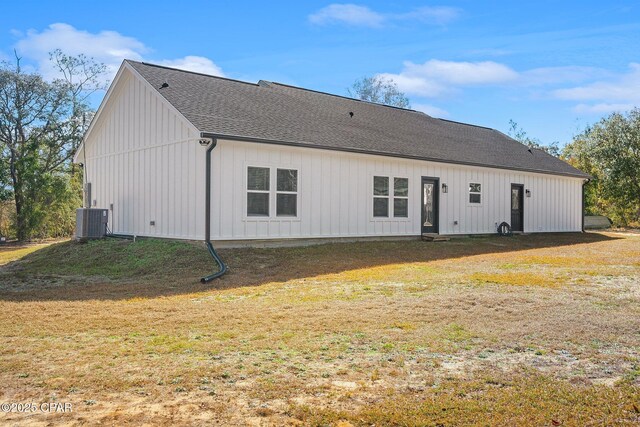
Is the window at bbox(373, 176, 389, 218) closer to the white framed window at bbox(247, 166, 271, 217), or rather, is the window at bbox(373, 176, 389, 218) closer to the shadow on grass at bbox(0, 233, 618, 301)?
the shadow on grass at bbox(0, 233, 618, 301)

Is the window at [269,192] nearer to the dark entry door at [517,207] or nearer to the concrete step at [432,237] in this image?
the concrete step at [432,237]

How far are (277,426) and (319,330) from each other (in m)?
2.46

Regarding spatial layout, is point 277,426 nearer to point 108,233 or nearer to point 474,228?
point 108,233

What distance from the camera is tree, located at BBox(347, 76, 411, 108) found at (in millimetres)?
48625

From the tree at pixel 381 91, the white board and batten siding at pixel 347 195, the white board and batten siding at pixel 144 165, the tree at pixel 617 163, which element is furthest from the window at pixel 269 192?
the tree at pixel 381 91

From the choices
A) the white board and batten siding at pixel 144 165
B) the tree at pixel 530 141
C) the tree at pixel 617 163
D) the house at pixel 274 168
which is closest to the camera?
the house at pixel 274 168

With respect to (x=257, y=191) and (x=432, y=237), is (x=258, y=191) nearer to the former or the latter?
(x=257, y=191)

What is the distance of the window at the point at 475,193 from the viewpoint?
19.2m

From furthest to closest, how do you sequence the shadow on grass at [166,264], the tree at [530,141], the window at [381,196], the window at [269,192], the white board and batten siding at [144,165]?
the tree at [530,141], the window at [381,196], the window at [269,192], the white board and batten siding at [144,165], the shadow on grass at [166,264]

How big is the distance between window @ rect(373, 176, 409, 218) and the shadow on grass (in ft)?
3.54

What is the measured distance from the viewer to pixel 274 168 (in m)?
13.7

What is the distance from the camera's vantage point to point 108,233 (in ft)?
55.1

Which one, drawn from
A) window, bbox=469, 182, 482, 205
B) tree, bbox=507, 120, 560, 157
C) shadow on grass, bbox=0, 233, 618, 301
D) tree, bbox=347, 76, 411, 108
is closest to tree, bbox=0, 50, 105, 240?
shadow on grass, bbox=0, 233, 618, 301

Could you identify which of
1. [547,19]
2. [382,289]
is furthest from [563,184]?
[382,289]
